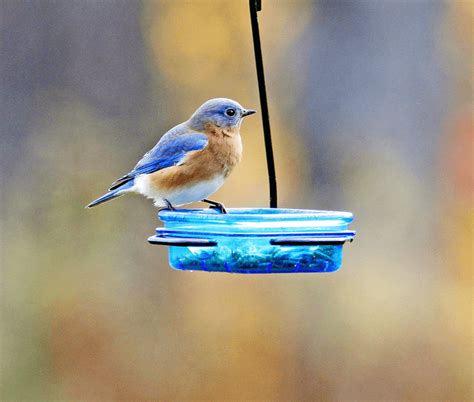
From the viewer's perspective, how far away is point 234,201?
21.7 feet

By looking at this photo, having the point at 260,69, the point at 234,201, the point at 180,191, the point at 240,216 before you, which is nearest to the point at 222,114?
the point at 180,191

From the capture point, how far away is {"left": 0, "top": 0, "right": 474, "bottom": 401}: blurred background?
6652 mm

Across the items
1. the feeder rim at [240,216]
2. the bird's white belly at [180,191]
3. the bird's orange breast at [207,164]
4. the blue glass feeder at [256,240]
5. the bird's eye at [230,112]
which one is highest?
the bird's eye at [230,112]

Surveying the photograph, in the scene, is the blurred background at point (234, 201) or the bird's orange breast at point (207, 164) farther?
the blurred background at point (234, 201)

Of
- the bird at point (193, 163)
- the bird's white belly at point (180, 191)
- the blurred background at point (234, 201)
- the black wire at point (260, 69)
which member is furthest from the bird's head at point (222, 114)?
the blurred background at point (234, 201)

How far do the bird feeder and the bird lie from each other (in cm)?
29

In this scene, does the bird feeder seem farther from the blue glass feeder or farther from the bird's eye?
the bird's eye

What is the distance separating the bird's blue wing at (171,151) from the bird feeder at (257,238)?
35cm

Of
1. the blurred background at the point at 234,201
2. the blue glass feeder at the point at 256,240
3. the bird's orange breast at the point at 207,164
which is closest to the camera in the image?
the blue glass feeder at the point at 256,240

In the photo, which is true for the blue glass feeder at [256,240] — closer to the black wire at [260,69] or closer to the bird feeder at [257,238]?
the bird feeder at [257,238]

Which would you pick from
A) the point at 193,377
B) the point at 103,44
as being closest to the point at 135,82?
the point at 103,44

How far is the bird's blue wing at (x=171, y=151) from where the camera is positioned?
3.30 metres

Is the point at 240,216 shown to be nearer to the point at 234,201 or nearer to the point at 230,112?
the point at 230,112

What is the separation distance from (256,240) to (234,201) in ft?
12.4
